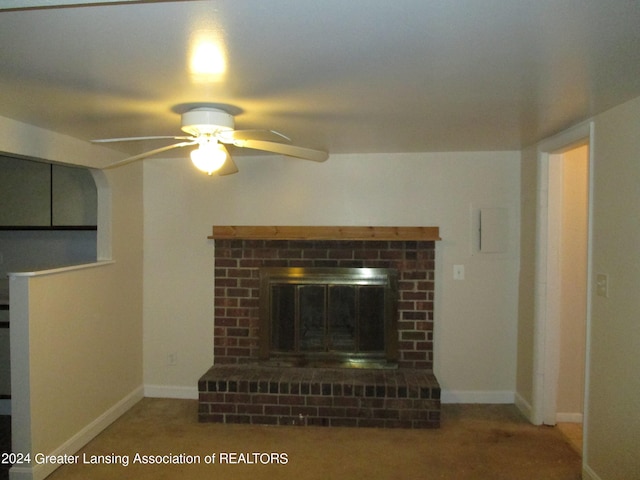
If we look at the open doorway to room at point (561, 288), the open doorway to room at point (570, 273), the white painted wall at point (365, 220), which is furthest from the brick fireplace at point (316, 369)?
the open doorway to room at point (570, 273)

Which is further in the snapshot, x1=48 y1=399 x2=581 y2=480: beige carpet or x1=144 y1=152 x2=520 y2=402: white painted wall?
x1=144 y1=152 x2=520 y2=402: white painted wall

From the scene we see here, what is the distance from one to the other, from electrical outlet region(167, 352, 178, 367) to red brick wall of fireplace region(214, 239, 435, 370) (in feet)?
1.21

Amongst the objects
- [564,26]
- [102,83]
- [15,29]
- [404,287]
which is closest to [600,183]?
[564,26]

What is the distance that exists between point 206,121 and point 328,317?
199 cm

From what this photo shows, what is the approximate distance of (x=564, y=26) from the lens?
48.0 inches

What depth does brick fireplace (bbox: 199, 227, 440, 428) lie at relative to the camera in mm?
3033

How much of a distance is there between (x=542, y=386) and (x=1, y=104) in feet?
12.3

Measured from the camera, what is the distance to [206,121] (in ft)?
6.34

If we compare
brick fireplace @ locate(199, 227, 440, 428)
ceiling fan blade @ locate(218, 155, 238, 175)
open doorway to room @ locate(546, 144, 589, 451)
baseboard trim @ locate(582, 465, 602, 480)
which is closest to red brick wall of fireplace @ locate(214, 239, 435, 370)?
brick fireplace @ locate(199, 227, 440, 428)

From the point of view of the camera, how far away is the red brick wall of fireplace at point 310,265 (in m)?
3.37

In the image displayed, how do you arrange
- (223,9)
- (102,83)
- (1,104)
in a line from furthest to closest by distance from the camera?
(1,104) → (102,83) → (223,9)

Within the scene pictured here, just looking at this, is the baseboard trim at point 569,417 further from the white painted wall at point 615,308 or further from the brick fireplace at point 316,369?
the brick fireplace at point 316,369

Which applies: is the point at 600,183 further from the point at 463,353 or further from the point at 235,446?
the point at 235,446

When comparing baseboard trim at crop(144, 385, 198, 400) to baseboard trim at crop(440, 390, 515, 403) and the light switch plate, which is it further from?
the light switch plate
